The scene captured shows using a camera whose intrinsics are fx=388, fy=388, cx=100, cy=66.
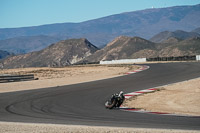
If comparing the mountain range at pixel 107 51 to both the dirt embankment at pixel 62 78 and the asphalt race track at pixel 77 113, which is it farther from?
the asphalt race track at pixel 77 113

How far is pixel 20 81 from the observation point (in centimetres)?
3438

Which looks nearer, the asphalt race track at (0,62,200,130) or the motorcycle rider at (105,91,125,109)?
the asphalt race track at (0,62,200,130)

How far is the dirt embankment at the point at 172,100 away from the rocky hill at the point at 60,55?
452 feet

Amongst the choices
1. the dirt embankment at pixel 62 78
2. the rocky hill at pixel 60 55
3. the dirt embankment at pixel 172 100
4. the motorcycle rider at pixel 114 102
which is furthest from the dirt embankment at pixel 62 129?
the rocky hill at pixel 60 55

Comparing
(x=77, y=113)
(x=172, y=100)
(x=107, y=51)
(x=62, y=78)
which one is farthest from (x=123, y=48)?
(x=77, y=113)

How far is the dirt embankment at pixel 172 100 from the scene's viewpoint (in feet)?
49.0

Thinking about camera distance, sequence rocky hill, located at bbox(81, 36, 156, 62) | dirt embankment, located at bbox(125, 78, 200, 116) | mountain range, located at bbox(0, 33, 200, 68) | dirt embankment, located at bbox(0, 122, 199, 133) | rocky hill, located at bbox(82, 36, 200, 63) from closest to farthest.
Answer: dirt embankment, located at bbox(0, 122, 199, 133) → dirt embankment, located at bbox(125, 78, 200, 116) → rocky hill, located at bbox(82, 36, 200, 63) → mountain range, located at bbox(0, 33, 200, 68) → rocky hill, located at bbox(81, 36, 156, 62)

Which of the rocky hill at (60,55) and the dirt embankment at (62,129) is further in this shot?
the rocky hill at (60,55)

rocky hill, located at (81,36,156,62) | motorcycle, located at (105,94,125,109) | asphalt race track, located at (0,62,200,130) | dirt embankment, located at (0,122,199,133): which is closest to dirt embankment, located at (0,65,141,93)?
asphalt race track, located at (0,62,200,130)

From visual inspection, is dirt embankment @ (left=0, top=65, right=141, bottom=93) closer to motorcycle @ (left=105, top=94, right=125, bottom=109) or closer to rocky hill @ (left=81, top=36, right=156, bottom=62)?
motorcycle @ (left=105, top=94, right=125, bottom=109)

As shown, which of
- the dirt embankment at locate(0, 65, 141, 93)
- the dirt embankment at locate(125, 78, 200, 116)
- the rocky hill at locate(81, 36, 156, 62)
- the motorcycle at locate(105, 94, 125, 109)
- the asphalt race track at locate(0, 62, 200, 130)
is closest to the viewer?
the asphalt race track at locate(0, 62, 200, 130)

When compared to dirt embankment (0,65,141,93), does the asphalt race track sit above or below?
above

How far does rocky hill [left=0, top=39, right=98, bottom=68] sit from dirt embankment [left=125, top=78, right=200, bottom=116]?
13764 cm

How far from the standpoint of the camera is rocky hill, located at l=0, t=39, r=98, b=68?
549 feet
